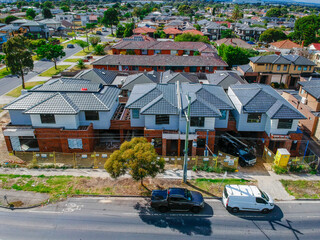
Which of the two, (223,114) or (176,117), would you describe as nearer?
(176,117)

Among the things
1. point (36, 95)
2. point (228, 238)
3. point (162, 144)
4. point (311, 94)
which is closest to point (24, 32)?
point (36, 95)

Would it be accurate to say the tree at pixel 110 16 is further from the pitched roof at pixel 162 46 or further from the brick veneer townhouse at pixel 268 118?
the brick veneer townhouse at pixel 268 118

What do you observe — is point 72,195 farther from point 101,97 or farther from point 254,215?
point 254,215

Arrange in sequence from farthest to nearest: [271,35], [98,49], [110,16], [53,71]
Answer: [110,16]
[271,35]
[98,49]
[53,71]

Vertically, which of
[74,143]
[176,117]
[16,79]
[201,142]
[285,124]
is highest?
[176,117]

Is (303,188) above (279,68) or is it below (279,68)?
below

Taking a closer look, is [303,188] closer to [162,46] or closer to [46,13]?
[162,46]

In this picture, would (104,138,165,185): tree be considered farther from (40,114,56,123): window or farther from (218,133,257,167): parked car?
(40,114,56,123): window

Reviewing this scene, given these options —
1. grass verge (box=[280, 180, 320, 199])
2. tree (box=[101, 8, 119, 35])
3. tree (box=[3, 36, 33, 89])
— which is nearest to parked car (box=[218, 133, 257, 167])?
grass verge (box=[280, 180, 320, 199])

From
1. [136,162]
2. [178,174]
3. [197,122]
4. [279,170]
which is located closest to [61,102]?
[136,162]
